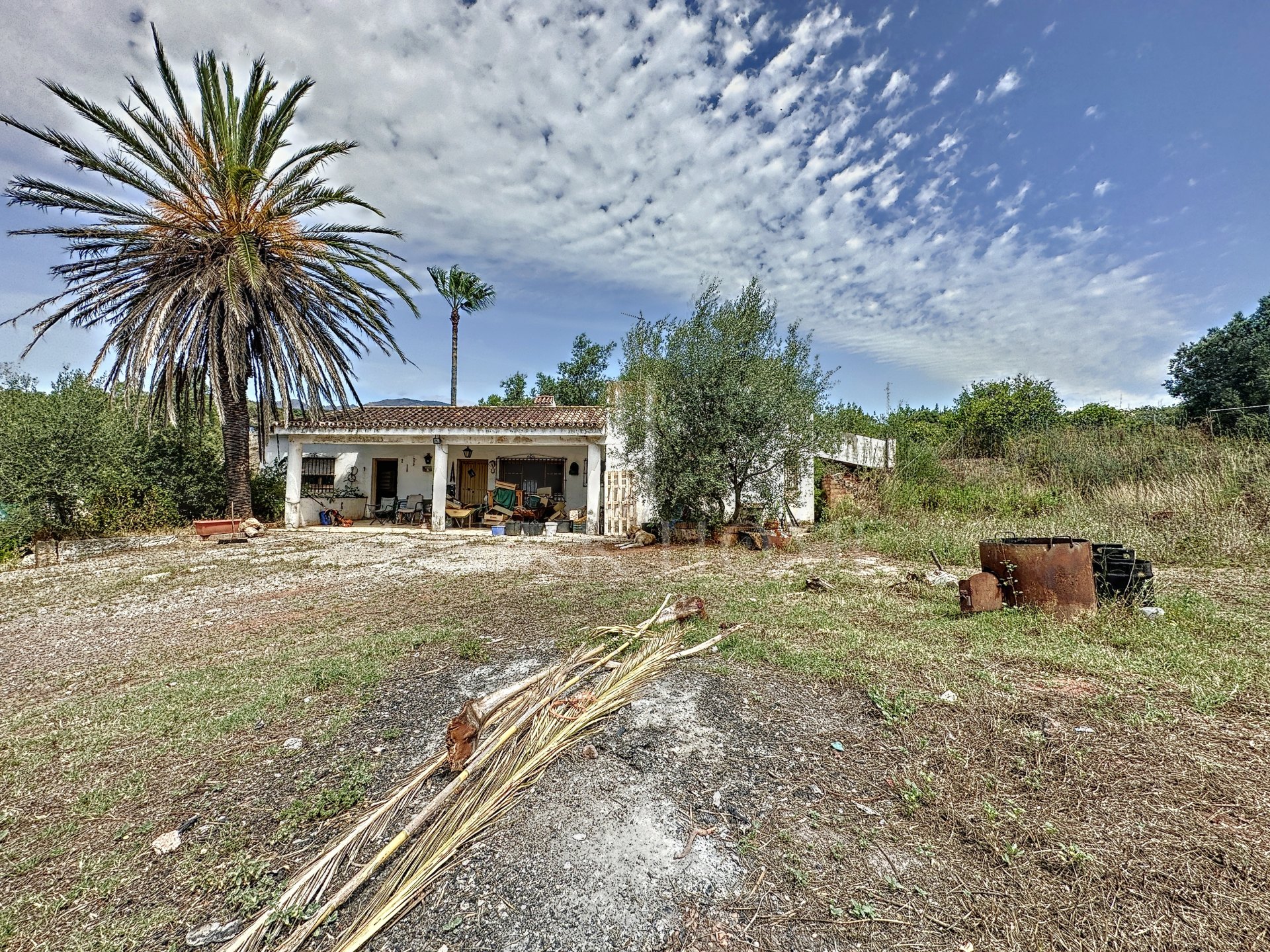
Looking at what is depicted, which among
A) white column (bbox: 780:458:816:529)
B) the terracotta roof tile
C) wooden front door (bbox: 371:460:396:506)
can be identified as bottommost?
white column (bbox: 780:458:816:529)

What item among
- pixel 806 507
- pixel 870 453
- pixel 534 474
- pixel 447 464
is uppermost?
pixel 870 453

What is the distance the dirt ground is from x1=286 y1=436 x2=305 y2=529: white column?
1021cm

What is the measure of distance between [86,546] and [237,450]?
3328mm

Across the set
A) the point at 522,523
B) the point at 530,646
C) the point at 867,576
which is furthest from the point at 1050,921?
the point at 522,523

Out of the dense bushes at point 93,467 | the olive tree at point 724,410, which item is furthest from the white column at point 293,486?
the olive tree at point 724,410

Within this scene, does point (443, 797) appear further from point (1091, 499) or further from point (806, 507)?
point (1091, 499)

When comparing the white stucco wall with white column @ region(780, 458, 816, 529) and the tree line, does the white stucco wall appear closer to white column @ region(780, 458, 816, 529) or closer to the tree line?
the tree line

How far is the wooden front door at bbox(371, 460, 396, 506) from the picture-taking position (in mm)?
17297

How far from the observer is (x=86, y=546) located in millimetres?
9586

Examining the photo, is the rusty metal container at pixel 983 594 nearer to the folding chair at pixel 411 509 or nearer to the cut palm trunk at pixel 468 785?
the cut palm trunk at pixel 468 785

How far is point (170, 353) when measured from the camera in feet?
35.7

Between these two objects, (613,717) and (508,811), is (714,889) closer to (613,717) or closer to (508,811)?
(508,811)

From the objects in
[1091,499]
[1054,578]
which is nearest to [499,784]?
[1054,578]

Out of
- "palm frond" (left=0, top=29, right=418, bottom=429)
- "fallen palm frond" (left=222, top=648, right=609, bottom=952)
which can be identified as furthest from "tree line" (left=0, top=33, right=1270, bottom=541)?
"fallen palm frond" (left=222, top=648, right=609, bottom=952)
